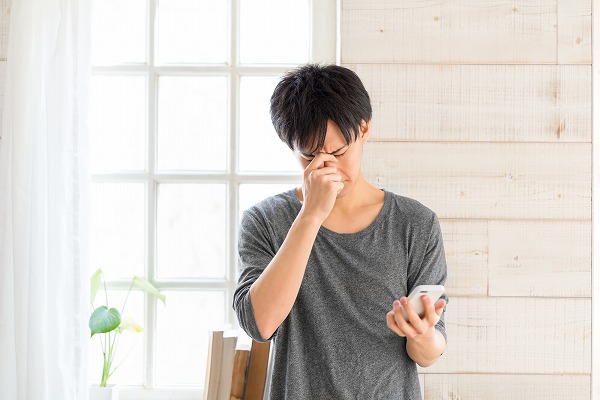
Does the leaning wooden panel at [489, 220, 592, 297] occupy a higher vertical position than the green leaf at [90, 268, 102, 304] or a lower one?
higher

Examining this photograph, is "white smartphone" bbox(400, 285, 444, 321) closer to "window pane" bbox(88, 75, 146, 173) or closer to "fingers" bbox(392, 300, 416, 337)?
"fingers" bbox(392, 300, 416, 337)

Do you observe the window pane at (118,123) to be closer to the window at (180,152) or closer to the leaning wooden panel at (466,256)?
the window at (180,152)

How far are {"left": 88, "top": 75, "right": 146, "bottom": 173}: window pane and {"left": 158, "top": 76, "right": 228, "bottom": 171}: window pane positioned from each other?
0.20 ft

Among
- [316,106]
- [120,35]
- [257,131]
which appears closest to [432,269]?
[316,106]

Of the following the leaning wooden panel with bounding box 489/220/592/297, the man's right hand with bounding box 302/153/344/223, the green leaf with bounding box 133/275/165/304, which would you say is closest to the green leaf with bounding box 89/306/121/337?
the green leaf with bounding box 133/275/165/304

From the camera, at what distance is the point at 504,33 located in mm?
1619

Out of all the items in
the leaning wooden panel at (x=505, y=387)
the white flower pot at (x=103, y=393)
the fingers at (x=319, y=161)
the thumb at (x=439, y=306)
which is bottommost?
the white flower pot at (x=103, y=393)

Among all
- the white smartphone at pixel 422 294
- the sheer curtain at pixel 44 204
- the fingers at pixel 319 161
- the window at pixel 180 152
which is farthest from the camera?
the window at pixel 180 152

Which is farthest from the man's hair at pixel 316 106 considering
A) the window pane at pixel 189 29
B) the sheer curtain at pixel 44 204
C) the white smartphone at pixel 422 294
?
the window pane at pixel 189 29

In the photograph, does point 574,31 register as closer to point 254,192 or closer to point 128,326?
point 254,192

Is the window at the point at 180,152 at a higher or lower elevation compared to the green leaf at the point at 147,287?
higher

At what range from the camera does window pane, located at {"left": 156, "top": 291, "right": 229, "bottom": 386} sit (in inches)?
72.4

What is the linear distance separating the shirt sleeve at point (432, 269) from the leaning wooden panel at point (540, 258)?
0.36 meters

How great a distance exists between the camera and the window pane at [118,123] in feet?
6.09
